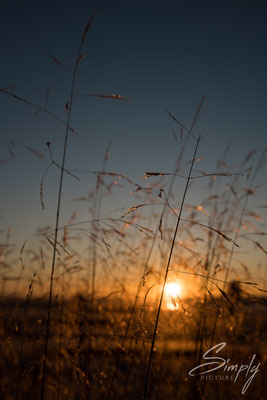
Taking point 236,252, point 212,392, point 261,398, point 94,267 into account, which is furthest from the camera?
point 94,267

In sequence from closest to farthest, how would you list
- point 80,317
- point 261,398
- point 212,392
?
point 212,392
point 261,398
point 80,317

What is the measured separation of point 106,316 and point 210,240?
4.67 feet

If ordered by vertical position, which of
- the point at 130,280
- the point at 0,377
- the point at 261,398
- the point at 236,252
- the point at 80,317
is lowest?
the point at 0,377

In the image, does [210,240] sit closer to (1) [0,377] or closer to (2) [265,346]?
(2) [265,346]

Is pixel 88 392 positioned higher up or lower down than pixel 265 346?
higher up

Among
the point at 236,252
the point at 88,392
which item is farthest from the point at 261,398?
the point at 88,392

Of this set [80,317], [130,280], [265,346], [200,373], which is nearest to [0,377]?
[80,317]

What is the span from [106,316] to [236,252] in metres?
1.54

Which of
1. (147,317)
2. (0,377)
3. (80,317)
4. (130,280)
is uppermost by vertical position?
(147,317)

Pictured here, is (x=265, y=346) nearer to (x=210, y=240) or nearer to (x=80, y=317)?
(x=210, y=240)

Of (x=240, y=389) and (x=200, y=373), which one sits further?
(x=240, y=389)

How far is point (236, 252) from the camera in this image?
275cm

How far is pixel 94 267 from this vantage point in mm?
3162

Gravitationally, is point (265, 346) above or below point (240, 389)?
below
